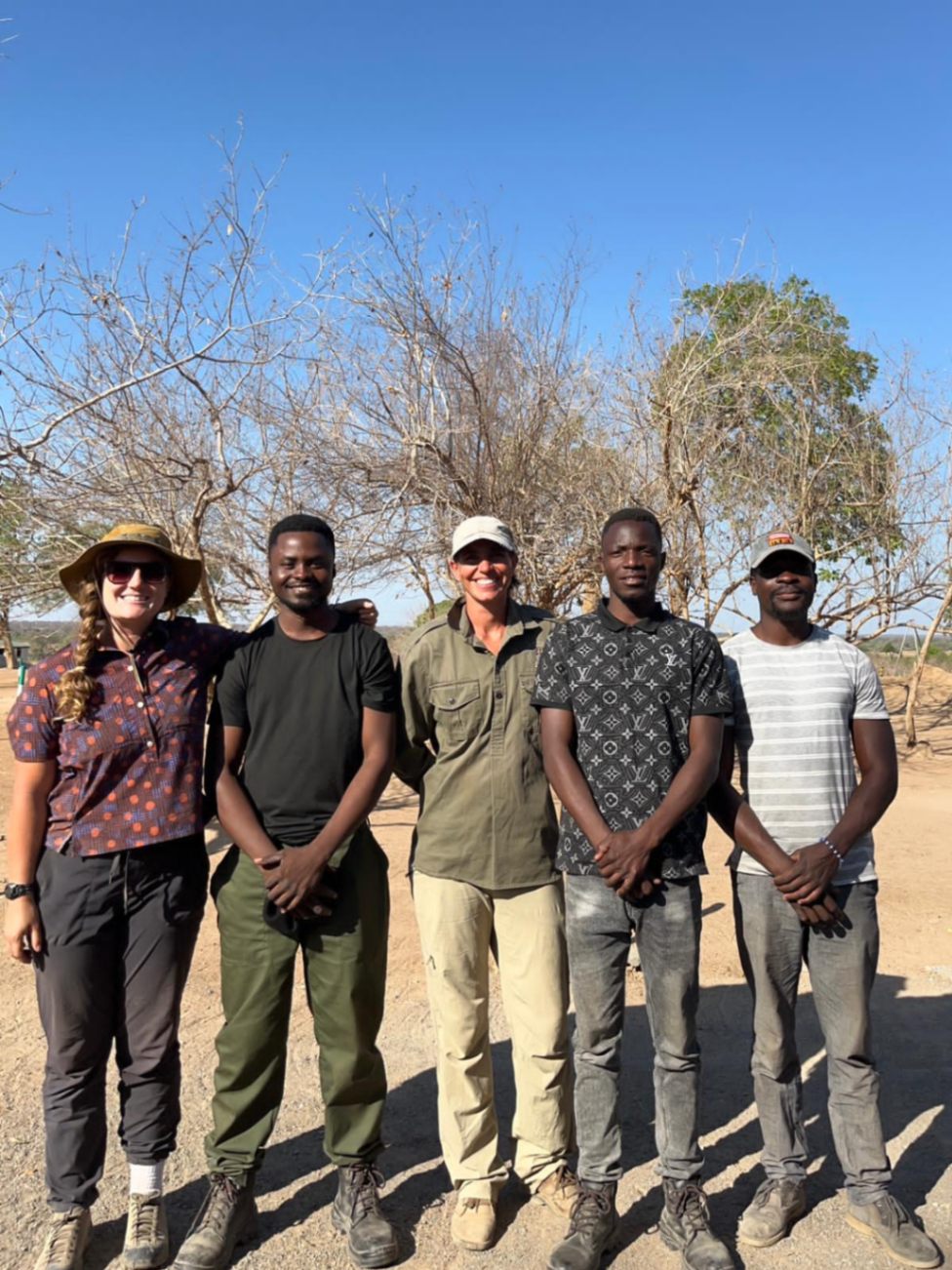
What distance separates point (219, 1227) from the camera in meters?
2.77

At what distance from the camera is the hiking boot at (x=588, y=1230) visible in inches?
105

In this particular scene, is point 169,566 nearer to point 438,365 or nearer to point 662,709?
point 662,709

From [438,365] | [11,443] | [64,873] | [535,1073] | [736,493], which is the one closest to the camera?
[64,873]

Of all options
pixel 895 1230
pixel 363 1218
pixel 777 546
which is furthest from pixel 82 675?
pixel 895 1230

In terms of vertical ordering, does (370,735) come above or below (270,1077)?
above

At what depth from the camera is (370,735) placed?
2936mm

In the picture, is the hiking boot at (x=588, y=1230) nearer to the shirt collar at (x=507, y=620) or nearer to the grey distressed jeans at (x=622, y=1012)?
the grey distressed jeans at (x=622, y=1012)

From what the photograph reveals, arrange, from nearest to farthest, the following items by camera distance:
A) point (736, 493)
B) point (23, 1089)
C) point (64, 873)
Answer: point (64, 873)
point (23, 1089)
point (736, 493)

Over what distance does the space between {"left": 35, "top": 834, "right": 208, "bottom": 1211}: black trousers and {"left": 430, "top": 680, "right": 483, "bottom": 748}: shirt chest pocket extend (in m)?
0.86

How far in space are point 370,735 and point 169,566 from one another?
33.4 inches

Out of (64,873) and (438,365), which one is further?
(438,365)

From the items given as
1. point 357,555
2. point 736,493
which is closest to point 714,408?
point 736,493

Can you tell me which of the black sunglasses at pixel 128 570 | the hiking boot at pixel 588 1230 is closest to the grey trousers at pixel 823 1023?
the hiking boot at pixel 588 1230

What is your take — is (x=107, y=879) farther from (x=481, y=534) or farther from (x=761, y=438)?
(x=761, y=438)
